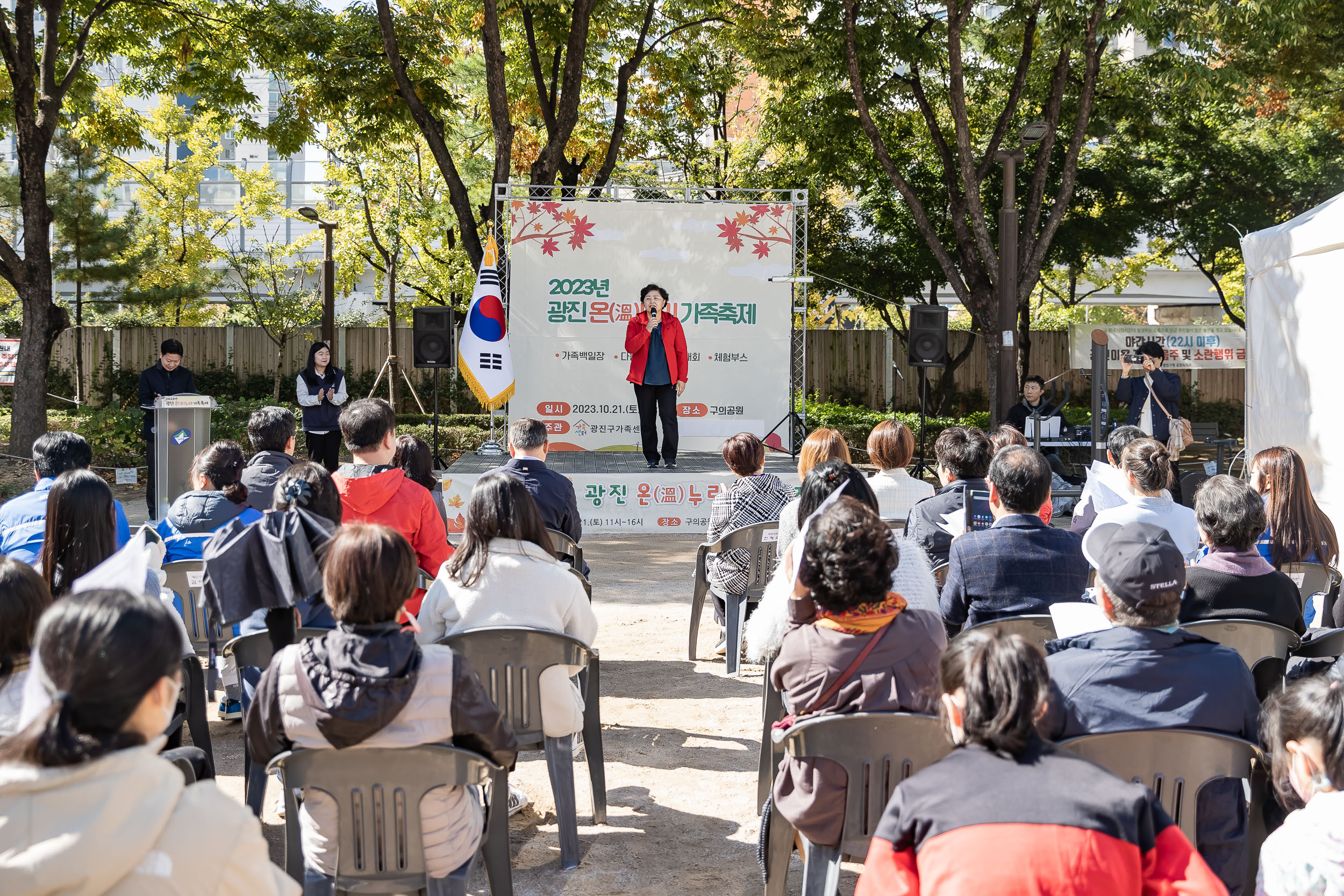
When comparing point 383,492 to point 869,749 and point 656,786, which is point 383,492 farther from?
point 869,749

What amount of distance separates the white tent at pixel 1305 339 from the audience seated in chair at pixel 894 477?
Answer: 3.86 metres

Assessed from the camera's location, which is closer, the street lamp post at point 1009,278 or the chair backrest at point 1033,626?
the chair backrest at point 1033,626

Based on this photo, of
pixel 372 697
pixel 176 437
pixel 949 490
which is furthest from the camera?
pixel 176 437

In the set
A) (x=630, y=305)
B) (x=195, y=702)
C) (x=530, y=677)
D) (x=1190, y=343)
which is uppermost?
(x=630, y=305)

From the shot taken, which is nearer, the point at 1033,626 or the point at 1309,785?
the point at 1309,785

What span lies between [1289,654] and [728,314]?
883cm

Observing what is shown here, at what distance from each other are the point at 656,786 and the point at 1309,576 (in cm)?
243

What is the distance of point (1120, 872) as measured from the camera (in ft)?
4.91

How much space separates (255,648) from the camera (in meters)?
3.17

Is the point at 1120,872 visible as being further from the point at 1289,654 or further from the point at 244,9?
the point at 244,9

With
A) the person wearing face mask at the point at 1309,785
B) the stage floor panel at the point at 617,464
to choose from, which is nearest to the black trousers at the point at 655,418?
the stage floor panel at the point at 617,464

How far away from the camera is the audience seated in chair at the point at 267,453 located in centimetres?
433

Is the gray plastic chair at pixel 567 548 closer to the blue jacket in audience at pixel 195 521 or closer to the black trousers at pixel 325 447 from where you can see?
the blue jacket in audience at pixel 195 521

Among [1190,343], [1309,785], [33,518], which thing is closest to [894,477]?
[1309,785]
